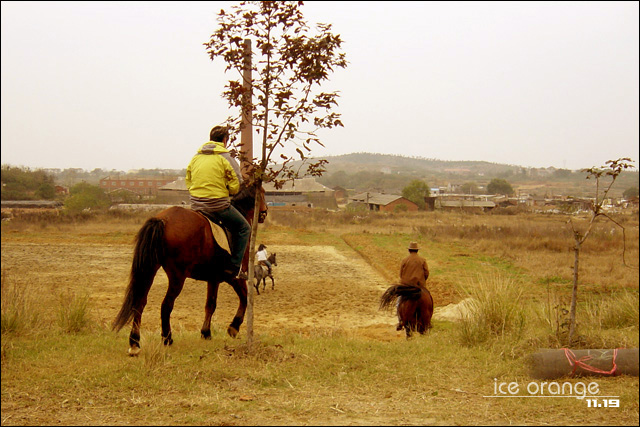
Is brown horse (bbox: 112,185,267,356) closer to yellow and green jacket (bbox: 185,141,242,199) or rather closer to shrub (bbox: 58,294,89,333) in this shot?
yellow and green jacket (bbox: 185,141,242,199)

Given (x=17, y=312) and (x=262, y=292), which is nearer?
(x=17, y=312)

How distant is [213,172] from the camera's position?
6332 millimetres

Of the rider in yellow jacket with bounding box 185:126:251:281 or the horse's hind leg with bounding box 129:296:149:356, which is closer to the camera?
the horse's hind leg with bounding box 129:296:149:356

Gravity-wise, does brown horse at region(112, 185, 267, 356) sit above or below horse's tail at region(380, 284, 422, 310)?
above

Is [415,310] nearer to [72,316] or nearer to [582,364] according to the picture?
[582,364]

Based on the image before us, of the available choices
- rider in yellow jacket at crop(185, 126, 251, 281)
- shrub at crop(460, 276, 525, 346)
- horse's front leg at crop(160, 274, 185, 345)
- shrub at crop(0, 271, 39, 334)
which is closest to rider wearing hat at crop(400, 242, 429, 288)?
shrub at crop(460, 276, 525, 346)

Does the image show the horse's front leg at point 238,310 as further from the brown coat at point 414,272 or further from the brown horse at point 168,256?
the brown coat at point 414,272

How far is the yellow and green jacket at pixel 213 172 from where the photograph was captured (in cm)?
626

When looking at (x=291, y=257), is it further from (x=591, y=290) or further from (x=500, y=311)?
(x=500, y=311)

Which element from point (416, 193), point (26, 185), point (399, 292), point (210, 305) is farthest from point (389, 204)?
point (210, 305)

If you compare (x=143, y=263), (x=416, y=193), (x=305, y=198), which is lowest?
(x=305, y=198)

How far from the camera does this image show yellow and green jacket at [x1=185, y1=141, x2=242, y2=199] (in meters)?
6.26

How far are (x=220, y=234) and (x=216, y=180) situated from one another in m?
0.68

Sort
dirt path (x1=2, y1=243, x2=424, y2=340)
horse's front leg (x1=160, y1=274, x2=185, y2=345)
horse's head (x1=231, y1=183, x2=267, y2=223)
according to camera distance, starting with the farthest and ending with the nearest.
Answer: dirt path (x1=2, y1=243, x2=424, y2=340), horse's head (x1=231, y1=183, x2=267, y2=223), horse's front leg (x1=160, y1=274, x2=185, y2=345)
